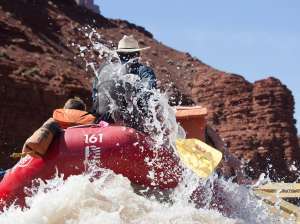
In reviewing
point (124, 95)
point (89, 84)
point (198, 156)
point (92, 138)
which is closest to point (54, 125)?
point (92, 138)

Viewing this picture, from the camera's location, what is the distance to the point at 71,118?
554cm

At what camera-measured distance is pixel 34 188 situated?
5031 millimetres

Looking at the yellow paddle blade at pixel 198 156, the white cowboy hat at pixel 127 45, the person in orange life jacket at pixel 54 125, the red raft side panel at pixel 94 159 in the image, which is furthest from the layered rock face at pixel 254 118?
the red raft side panel at pixel 94 159

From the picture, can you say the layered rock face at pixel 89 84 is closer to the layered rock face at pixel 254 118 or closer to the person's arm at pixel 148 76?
the layered rock face at pixel 254 118

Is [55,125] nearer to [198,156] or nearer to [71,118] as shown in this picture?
[71,118]

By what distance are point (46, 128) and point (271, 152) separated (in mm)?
41957

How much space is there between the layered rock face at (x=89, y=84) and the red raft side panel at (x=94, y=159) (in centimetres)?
1563

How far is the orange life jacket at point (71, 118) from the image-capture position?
5.50 metres

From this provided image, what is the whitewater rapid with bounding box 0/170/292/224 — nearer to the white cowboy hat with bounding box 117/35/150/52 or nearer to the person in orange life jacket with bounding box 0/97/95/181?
the person in orange life jacket with bounding box 0/97/95/181

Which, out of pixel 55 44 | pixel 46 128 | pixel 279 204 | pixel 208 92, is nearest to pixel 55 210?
pixel 46 128

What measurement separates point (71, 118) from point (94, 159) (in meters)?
0.59

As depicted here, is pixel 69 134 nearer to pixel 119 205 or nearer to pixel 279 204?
pixel 119 205

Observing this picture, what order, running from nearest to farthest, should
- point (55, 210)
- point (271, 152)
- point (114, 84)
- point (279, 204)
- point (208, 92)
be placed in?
point (55, 210)
point (114, 84)
point (279, 204)
point (271, 152)
point (208, 92)

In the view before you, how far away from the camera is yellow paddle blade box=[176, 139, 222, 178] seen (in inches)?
201
